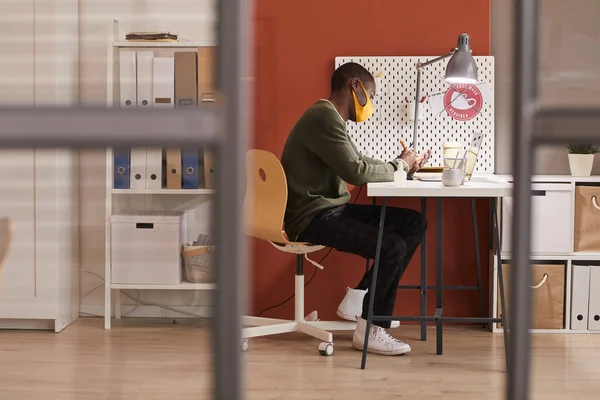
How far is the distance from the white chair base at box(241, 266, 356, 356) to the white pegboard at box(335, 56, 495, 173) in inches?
30.0

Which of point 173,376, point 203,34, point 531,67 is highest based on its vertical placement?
point 203,34

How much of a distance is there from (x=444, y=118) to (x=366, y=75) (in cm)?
55

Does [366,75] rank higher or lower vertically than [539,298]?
higher

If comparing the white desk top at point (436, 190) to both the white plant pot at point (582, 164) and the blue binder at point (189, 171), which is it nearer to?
the white plant pot at point (582, 164)

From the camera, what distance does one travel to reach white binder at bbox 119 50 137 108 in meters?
3.63

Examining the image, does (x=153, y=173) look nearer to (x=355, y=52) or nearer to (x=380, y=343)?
(x=355, y=52)

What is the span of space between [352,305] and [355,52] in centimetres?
114

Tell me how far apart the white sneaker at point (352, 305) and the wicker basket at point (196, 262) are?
2.09 ft

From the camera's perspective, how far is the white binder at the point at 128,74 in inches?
143

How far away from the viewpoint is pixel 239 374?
1.73 ft

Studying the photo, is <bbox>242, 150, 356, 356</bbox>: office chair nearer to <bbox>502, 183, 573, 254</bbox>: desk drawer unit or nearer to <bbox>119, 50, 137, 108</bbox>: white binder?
<bbox>119, 50, 137, 108</bbox>: white binder

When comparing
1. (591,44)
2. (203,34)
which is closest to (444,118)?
(591,44)

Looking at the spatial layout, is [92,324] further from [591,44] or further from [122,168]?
[591,44]

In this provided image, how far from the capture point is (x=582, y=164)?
11.7 feet
